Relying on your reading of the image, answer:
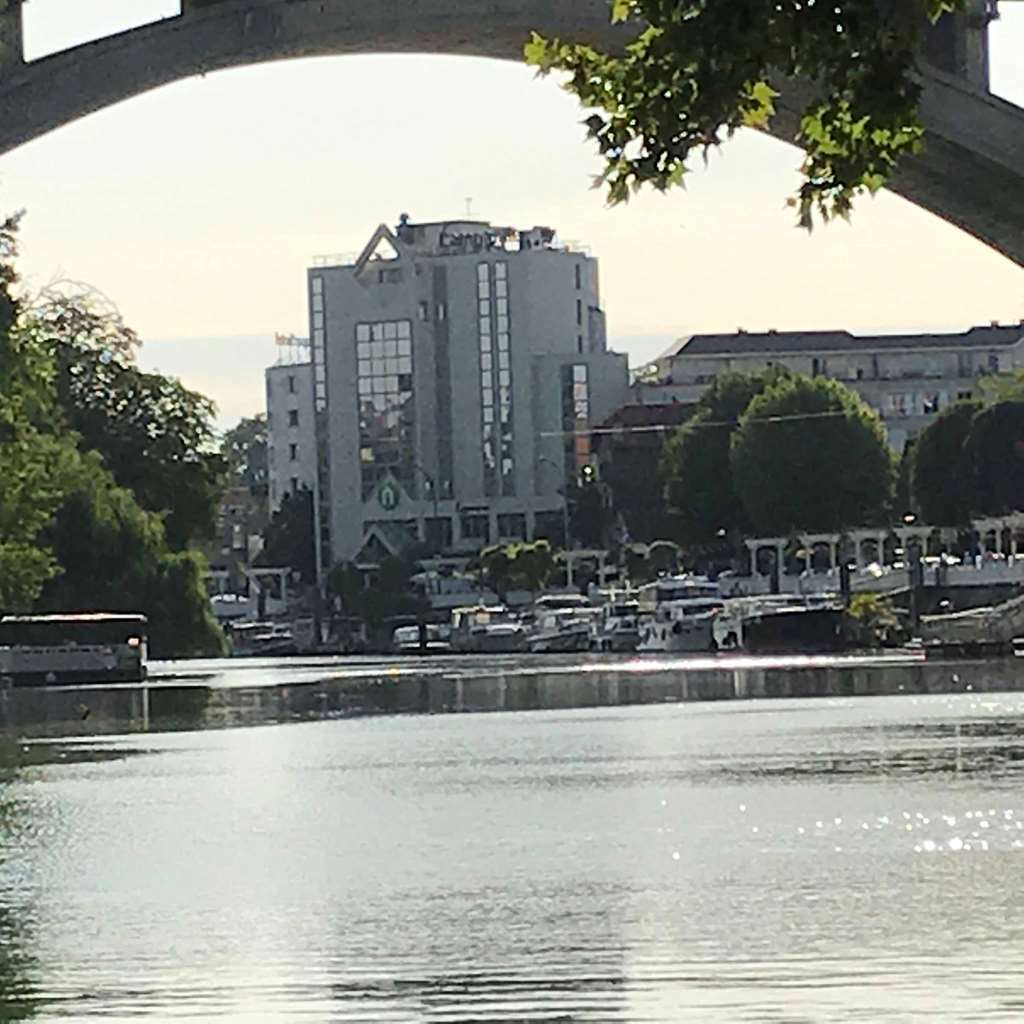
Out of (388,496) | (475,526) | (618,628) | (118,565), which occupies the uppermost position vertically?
(388,496)

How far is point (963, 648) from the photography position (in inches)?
3617

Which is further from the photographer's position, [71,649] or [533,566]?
[533,566]

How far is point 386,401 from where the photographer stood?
641 ft

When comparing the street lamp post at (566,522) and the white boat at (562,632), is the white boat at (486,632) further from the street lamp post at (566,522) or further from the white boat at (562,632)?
the street lamp post at (566,522)

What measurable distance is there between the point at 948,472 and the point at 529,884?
112 metres

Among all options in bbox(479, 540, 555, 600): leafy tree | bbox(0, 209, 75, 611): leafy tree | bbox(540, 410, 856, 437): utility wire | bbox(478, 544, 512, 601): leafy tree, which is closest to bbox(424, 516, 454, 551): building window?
bbox(540, 410, 856, 437): utility wire

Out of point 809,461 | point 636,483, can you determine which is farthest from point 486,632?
point 636,483

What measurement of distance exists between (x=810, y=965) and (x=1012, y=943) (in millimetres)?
1384

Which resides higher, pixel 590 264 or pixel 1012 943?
pixel 590 264

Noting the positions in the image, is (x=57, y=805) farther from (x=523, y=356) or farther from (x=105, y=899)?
(x=523, y=356)

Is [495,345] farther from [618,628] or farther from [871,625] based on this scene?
[871,625]

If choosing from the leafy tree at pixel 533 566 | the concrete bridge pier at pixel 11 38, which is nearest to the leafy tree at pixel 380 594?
the leafy tree at pixel 533 566

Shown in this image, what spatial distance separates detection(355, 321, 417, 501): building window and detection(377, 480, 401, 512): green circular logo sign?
0.46 metres

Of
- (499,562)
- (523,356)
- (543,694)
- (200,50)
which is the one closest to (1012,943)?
(200,50)
